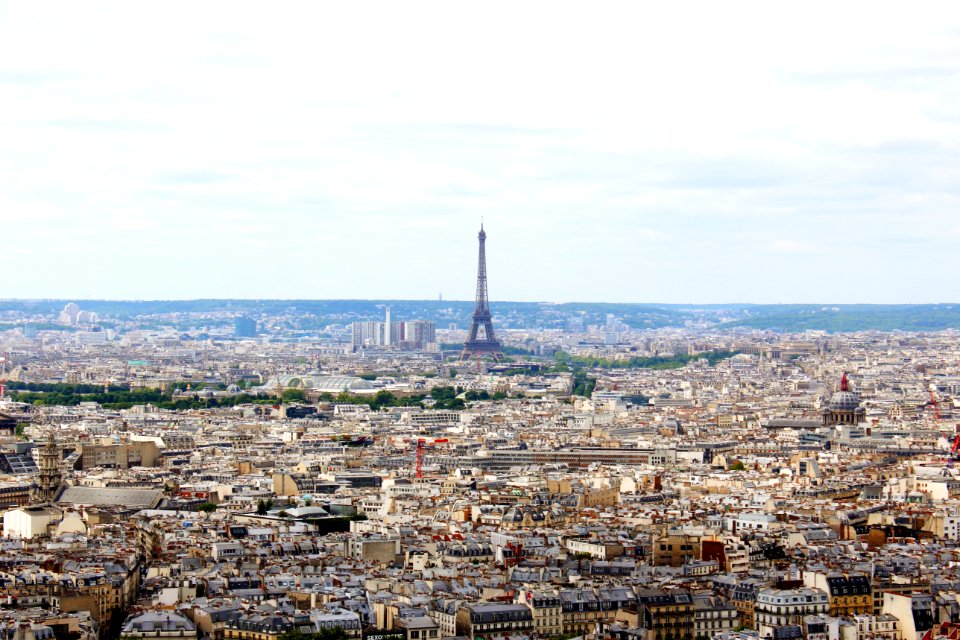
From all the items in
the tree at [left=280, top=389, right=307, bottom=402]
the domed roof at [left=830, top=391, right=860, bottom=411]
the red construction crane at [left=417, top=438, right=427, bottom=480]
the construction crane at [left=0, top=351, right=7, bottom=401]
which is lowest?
the tree at [left=280, top=389, right=307, bottom=402]

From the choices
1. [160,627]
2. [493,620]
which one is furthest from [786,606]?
[160,627]

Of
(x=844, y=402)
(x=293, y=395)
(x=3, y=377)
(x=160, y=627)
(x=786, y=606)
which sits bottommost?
(x=293, y=395)

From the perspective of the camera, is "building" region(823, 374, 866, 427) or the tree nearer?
"building" region(823, 374, 866, 427)

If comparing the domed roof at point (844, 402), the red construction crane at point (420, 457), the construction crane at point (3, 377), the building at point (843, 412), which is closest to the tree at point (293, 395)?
the construction crane at point (3, 377)

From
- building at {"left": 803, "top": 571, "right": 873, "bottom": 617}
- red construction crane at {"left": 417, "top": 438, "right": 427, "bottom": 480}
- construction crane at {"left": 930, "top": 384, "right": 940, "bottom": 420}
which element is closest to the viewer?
building at {"left": 803, "top": 571, "right": 873, "bottom": 617}

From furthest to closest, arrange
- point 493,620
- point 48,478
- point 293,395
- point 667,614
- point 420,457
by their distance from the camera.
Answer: point 293,395, point 420,457, point 48,478, point 667,614, point 493,620

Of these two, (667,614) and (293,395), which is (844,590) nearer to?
(667,614)

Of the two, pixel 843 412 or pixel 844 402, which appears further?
pixel 844 402

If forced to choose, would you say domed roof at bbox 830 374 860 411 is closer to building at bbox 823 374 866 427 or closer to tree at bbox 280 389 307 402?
building at bbox 823 374 866 427

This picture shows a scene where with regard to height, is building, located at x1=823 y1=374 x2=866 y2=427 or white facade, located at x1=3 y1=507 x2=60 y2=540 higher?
building, located at x1=823 y1=374 x2=866 y2=427

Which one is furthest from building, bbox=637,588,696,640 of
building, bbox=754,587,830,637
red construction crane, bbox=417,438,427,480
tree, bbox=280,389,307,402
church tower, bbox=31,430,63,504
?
tree, bbox=280,389,307,402

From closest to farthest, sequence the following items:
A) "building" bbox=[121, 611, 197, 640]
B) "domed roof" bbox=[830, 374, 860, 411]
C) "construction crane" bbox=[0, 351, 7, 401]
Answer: "building" bbox=[121, 611, 197, 640], "domed roof" bbox=[830, 374, 860, 411], "construction crane" bbox=[0, 351, 7, 401]
